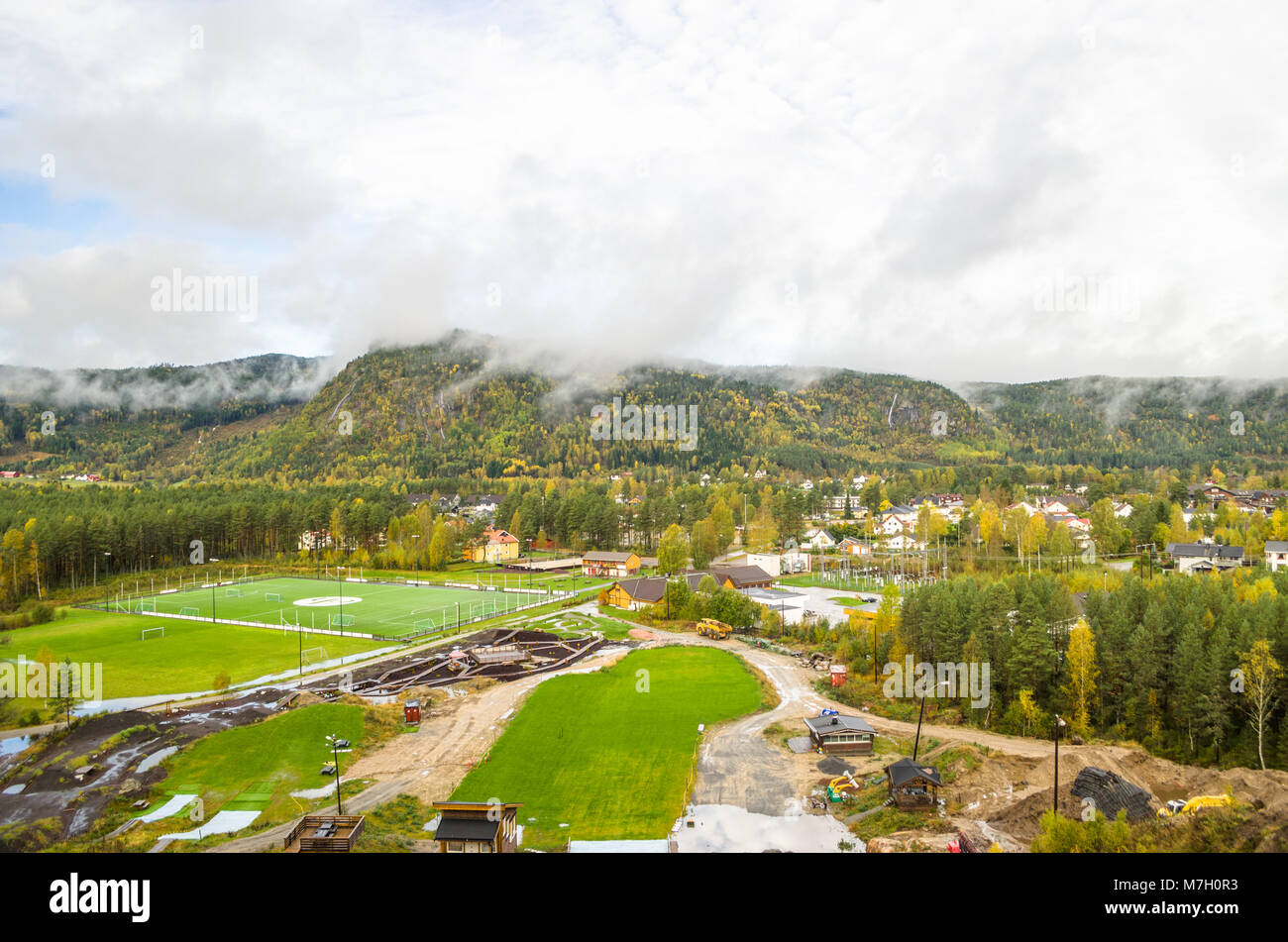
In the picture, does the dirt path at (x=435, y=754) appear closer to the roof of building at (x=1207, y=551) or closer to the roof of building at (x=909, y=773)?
the roof of building at (x=909, y=773)

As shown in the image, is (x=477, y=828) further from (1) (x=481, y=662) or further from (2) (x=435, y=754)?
(1) (x=481, y=662)

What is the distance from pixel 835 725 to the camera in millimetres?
22438

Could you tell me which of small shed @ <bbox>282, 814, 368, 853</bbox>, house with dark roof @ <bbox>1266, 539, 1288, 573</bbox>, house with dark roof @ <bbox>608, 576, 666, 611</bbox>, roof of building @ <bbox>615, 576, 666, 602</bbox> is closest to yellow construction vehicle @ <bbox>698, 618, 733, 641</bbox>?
house with dark roof @ <bbox>608, 576, 666, 611</bbox>

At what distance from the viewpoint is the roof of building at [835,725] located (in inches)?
869

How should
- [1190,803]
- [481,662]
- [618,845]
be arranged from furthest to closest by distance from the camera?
[481,662] < [1190,803] < [618,845]

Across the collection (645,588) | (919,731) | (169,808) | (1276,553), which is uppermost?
(1276,553)

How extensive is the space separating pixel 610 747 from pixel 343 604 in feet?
99.4

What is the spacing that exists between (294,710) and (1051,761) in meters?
23.3

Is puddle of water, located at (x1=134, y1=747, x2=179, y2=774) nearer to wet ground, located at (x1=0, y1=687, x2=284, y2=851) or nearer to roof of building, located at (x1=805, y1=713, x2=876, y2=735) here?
wet ground, located at (x1=0, y1=687, x2=284, y2=851)

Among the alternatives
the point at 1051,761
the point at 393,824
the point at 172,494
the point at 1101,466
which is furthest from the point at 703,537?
the point at 1101,466

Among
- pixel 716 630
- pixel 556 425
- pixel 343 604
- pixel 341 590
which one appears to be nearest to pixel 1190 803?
pixel 716 630

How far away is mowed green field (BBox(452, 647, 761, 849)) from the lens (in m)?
17.1
